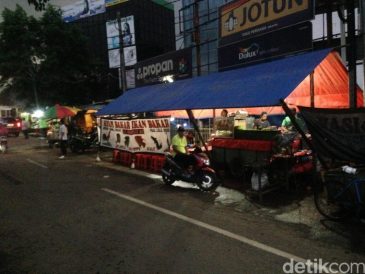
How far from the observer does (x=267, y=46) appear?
11531 mm

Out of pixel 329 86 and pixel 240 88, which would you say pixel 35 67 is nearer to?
pixel 240 88

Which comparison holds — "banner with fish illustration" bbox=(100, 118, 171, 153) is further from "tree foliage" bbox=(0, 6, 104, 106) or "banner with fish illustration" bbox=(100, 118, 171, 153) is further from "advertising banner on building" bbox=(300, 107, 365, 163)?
"tree foliage" bbox=(0, 6, 104, 106)

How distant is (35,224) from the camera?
7.17 meters

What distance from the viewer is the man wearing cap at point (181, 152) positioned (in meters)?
10.3

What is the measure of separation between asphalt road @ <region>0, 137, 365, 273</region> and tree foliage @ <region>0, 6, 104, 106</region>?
26721 millimetres

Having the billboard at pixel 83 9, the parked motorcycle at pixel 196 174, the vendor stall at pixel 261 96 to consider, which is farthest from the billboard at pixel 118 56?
the parked motorcycle at pixel 196 174

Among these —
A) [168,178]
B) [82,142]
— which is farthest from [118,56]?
[168,178]

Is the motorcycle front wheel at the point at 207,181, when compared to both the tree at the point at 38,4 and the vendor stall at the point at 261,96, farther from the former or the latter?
the tree at the point at 38,4

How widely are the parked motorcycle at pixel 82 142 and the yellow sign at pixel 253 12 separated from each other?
1082 cm

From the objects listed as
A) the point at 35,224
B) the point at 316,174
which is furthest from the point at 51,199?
the point at 316,174

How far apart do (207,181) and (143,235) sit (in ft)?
12.8

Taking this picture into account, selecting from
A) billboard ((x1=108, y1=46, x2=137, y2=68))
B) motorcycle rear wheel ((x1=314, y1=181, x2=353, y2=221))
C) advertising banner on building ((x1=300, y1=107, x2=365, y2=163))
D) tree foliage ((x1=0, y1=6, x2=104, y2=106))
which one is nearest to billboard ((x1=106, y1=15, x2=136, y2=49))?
billboard ((x1=108, y1=46, x2=137, y2=68))

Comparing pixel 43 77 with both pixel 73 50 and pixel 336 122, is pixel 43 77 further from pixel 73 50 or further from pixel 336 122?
pixel 336 122

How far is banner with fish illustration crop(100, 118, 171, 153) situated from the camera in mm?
13153
